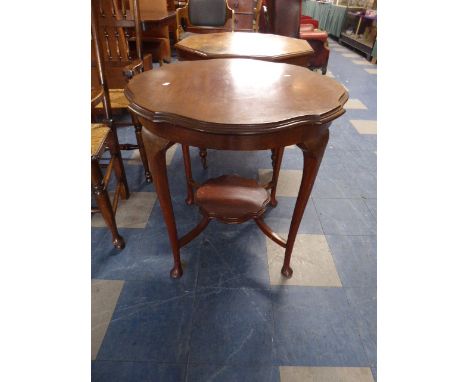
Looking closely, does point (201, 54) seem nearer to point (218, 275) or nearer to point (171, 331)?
point (218, 275)

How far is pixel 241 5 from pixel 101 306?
4.66 metres

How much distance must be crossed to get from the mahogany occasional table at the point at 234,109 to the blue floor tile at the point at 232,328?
0.86 ft

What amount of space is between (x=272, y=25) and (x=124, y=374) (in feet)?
13.7

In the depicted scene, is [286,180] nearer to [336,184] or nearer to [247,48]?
[336,184]

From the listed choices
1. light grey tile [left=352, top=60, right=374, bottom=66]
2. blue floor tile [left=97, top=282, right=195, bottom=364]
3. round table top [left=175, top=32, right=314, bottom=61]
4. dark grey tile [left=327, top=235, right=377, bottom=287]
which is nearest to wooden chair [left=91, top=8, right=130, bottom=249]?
blue floor tile [left=97, top=282, right=195, bottom=364]

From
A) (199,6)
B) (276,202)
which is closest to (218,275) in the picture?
(276,202)

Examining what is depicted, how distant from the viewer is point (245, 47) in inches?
67.9

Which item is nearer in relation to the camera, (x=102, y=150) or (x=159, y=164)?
(x=159, y=164)

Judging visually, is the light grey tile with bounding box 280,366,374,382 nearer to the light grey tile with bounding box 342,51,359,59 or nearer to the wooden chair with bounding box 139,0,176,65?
the wooden chair with bounding box 139,0,176,65

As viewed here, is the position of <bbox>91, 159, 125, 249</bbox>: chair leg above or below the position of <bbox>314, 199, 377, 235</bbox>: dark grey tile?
above

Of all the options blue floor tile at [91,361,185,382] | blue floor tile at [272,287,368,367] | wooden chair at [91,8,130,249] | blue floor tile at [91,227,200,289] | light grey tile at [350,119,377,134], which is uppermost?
wooden chair at [91,8,130,249]

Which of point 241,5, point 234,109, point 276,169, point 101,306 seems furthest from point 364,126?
point 241,5

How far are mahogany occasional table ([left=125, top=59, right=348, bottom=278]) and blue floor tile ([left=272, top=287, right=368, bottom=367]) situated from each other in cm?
24

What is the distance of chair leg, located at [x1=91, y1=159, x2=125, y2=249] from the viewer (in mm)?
1245
